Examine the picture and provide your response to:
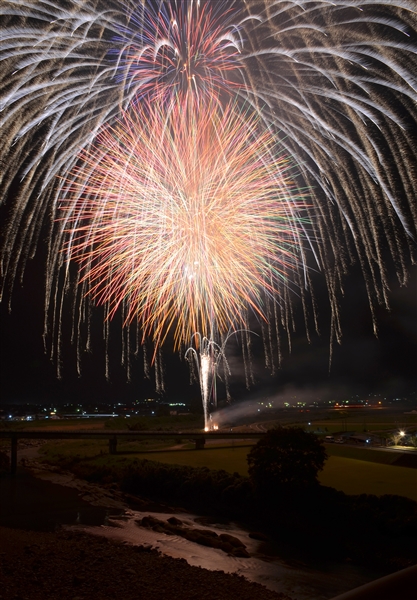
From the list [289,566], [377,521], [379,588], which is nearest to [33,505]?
[289,566]

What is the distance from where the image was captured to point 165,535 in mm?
23500

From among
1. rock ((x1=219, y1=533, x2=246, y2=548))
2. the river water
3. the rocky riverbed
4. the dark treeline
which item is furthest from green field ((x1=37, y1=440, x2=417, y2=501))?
the rocky riverbed

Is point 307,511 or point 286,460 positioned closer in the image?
point 307,511

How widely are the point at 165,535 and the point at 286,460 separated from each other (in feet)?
25.0

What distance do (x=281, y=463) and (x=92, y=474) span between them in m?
20.0

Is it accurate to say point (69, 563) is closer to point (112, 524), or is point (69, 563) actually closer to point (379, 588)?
point (112, 524)

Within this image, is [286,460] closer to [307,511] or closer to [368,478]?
[307,511]

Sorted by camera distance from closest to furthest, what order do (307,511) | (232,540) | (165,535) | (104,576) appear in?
1. (104,576)
2. (232,540)
3. (165,535)
4. (307,511)

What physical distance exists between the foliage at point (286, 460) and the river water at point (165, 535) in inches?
114

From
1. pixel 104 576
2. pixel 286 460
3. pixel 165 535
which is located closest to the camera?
pixel 104 576

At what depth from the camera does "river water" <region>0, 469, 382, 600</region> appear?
17.5m

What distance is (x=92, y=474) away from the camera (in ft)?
136

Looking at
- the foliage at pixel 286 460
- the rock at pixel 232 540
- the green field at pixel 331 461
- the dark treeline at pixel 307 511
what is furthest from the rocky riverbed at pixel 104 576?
the green field at pixel 331 461

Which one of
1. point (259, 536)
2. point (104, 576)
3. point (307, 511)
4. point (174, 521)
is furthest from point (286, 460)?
point (104, 576)
